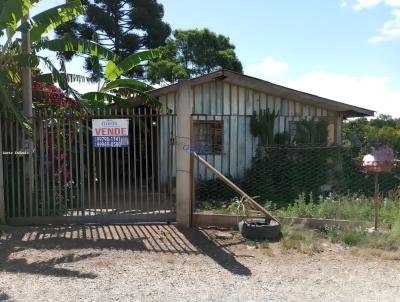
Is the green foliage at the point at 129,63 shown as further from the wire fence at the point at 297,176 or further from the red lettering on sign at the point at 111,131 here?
the red lettering on sign at the point at 111,131

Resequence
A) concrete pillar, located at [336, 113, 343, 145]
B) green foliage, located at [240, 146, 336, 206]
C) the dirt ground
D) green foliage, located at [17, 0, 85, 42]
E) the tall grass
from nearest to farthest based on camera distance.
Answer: the dirt ground → the tall grass → green foliage, located at [17, 0, 85, 42] → green foliage, located at [240, 146, 336, 206] → concrete pillar, located at [336, 113, 343, 145]

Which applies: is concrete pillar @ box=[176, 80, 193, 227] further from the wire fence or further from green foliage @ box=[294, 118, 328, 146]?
green foliage @ box=[294, 118, 328, 146]

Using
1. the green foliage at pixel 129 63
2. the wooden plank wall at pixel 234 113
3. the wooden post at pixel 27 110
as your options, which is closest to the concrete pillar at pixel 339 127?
the wooden plank wall at pixel 234 113

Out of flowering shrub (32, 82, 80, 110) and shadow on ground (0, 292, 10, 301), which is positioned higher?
flowering shrub (32, 82, 80, 110)

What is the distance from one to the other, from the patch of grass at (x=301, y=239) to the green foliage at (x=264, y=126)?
232 inches

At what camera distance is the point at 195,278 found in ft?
18.3

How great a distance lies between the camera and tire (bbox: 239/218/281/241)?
7.20 meters

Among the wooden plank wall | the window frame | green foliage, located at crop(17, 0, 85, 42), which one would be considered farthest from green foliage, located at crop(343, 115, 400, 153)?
green foliage, located at crop(17, 0, 85, 42)

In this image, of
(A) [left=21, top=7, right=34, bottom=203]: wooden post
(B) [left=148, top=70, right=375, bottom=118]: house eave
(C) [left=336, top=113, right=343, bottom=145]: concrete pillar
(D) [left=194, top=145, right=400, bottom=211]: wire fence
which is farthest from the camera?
(C) [left=336, top=113, right=343, bottom=145]: concrete pillar

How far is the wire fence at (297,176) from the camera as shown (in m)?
11.6

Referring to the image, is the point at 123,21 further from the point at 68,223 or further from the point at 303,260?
the point at 303,260

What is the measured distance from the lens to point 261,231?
720 centimetres

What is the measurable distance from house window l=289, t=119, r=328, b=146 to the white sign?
6.76 m

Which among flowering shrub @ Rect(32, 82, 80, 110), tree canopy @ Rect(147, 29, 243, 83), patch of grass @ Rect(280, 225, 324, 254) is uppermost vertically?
tree canopy @ Rect(147, 29, 243, 83)
